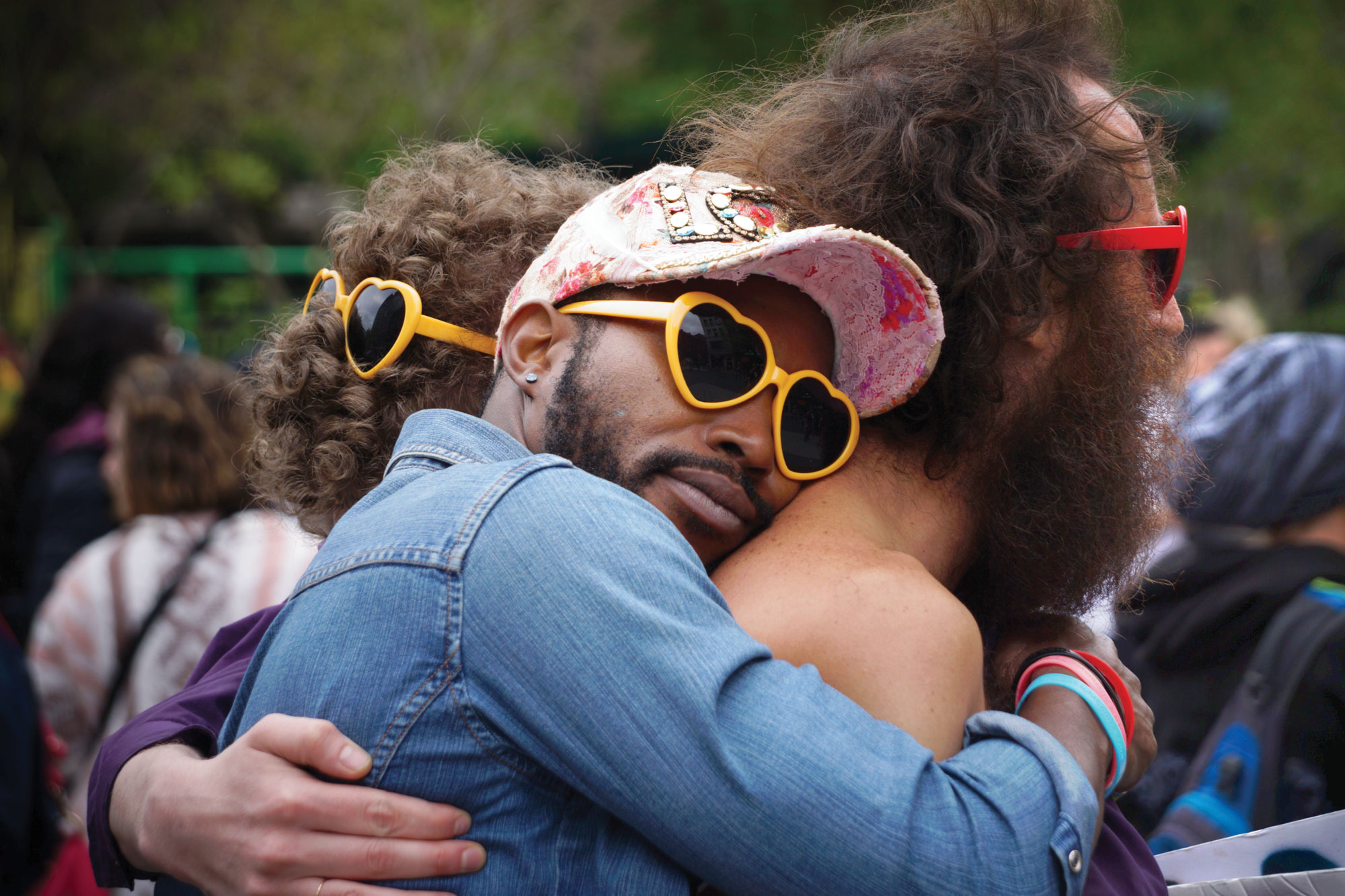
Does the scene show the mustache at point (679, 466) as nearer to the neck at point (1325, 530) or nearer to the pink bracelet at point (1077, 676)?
the pink bracelet at point (1077, 676)

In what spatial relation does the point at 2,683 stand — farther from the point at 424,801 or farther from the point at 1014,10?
the point at 1014,10

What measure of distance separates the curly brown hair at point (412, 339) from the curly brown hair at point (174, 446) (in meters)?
1.65

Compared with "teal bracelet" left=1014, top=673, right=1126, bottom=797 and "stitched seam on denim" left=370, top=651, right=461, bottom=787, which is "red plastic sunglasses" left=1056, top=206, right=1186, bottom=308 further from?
"stitched seam on denim" left=370, top=651, right=461, bottom=787

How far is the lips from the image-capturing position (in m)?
1.82

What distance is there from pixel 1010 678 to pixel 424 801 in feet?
3.63

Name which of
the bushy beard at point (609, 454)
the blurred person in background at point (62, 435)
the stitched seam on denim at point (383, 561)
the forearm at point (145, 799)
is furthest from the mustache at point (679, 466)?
the blurred person in background at point (62, 435)

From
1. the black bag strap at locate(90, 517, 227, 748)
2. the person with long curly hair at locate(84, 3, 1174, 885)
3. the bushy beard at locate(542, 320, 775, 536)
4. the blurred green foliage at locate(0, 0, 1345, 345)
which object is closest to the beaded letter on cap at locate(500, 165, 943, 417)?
the person with long curly hair at locate(84, 3, 1174, 885)

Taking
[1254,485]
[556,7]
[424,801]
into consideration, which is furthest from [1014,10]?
[556,7]

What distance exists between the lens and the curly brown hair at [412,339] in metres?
2.32

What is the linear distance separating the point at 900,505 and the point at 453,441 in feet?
2.68

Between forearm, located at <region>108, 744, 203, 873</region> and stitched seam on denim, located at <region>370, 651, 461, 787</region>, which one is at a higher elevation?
stitched seam on denim, located at <region>370, 651, 461, 787</region>

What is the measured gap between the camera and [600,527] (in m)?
1.42

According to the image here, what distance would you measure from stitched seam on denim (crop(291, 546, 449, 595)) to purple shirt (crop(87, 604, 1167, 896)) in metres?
0.74

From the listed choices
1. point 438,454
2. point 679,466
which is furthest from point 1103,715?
point 438,454
